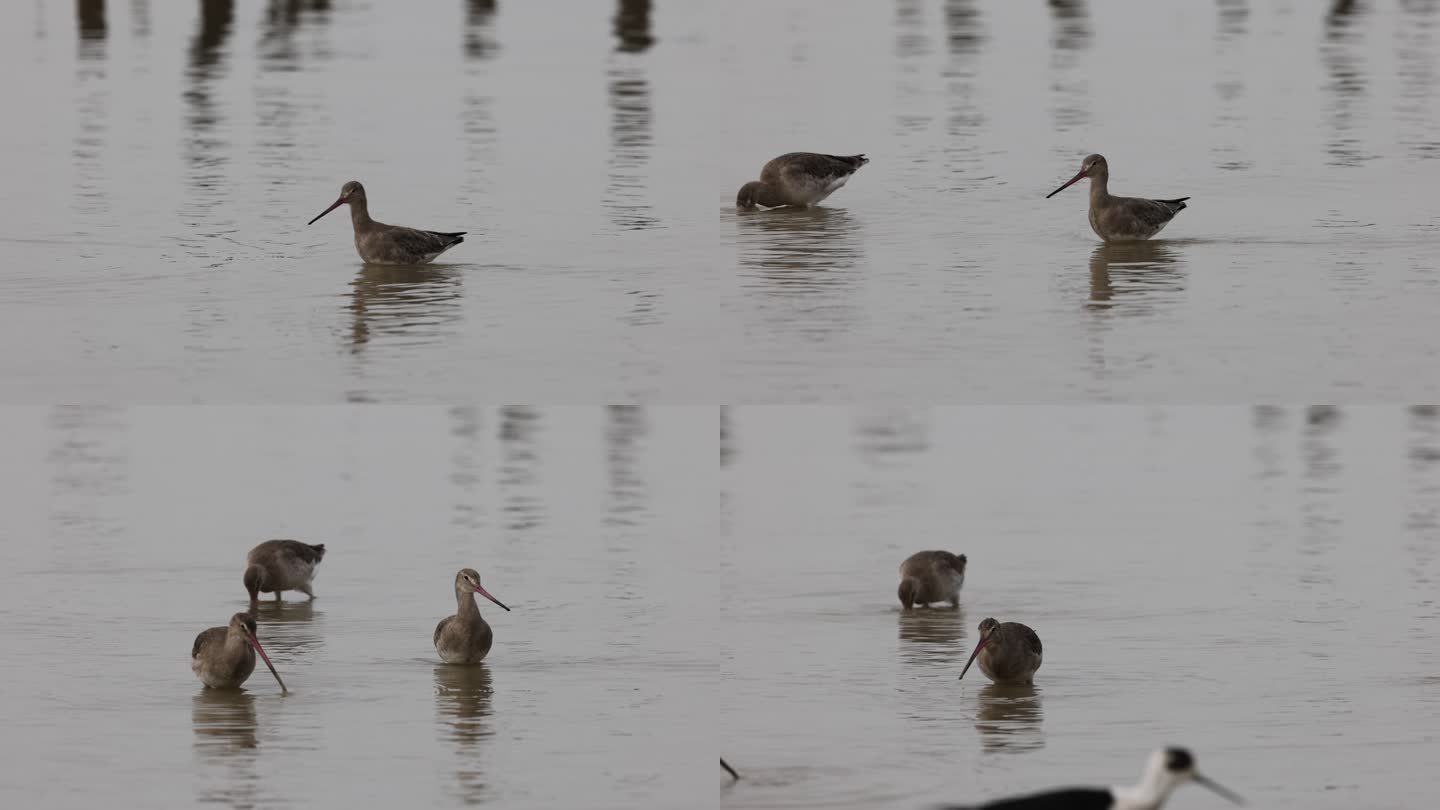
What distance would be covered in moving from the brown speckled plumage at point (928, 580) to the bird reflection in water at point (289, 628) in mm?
3858

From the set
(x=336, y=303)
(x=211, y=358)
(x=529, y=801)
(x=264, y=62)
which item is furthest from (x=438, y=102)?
(x=529, y=801)

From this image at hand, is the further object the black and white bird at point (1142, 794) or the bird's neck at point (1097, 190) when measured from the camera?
the bird's neck at point (1097, 190)

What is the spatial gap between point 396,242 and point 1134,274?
5.35 meters

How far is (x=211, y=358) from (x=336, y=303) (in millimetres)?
1913

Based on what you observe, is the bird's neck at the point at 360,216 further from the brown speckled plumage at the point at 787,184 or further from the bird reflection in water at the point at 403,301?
the brown speckled plumage at the point at 787,184

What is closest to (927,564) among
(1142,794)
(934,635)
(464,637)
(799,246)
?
(934,635)

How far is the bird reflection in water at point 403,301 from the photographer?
15.5 metres

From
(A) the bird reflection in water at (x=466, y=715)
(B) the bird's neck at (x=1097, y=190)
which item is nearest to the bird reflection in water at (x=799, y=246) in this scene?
(B) the bird's neck at (x=1097, y=190)

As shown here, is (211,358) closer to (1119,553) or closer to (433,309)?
(433,309)

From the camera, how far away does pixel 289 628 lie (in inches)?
625

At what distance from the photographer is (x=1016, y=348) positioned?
14.7 m

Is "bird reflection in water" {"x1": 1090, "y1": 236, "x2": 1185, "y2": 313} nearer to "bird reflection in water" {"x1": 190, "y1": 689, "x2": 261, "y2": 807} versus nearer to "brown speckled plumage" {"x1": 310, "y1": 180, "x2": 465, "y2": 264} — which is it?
"brown speckled plumage" {"x1": 310, "y1": 180, "x2": 465, "y2": 264}

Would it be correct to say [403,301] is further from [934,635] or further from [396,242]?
[934,635]

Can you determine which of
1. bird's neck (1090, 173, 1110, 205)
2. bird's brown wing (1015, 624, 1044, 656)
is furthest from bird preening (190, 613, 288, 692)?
bird's neck (1090, 173, 1110, 205)
